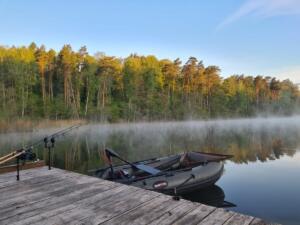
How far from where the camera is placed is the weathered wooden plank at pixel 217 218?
120 inches

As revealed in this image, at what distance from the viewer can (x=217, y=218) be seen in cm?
318

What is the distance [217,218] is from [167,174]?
3354mm

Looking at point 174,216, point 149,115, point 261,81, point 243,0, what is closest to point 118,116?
point 149,115

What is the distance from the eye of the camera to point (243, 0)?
18.8 metres

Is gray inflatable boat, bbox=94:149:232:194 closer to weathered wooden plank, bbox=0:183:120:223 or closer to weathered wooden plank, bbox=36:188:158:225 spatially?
weathered wooden plank, bbox=0:183:120:223

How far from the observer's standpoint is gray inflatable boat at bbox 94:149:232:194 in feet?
20.5

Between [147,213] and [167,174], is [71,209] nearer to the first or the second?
[147,213]

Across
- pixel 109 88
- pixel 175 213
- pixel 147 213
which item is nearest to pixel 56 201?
pixel 147 213

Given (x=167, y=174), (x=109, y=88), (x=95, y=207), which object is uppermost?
(x=109, y=88)

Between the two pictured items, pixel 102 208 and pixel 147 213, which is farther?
pixel 102 208

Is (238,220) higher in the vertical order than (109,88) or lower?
lower

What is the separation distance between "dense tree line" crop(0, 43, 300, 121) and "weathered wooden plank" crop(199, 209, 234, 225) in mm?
28686

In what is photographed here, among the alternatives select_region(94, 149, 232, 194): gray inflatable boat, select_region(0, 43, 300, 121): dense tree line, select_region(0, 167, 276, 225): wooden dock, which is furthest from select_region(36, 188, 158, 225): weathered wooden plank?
select_region(0, 43, 300, 121): dense tree line

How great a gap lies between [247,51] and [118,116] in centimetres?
2151
